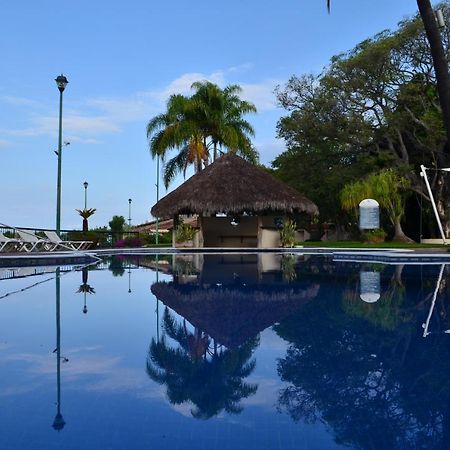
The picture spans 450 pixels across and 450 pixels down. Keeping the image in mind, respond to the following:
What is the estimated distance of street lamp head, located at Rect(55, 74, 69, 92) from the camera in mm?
17441

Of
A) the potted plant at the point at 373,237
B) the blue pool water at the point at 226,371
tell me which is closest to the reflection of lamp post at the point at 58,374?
the blue pool water at the point at 226,371

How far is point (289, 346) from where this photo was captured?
4828mm

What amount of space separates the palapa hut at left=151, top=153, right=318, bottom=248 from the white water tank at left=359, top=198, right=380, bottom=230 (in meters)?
2.30

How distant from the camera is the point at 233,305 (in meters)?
7.17

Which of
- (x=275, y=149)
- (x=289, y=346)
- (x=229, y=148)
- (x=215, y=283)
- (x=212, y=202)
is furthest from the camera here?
(x=275, y=149)

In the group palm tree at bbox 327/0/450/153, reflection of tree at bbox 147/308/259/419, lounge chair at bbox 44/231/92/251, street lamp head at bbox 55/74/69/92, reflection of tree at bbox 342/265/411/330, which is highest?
street lamp head at bbox 55/74/69/92

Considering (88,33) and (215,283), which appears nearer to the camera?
→ (215,283)

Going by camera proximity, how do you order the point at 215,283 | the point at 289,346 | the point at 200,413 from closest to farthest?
the point at 200,413
the point at 289,346
the point at 215,283

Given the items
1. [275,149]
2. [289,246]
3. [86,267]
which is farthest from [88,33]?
[275,149]

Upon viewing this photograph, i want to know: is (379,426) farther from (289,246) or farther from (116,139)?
(116,139)

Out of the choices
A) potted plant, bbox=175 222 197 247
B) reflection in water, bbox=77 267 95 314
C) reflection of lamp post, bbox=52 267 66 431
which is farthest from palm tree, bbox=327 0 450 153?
potted plant, bbox=175 222 197 247

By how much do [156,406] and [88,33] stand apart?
1472 centimetres

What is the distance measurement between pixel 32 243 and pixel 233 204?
8.53 m

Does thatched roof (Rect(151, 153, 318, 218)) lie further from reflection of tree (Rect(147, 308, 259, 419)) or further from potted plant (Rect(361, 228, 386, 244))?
reflection of tree (Rect(147, 308, 259, 419))
